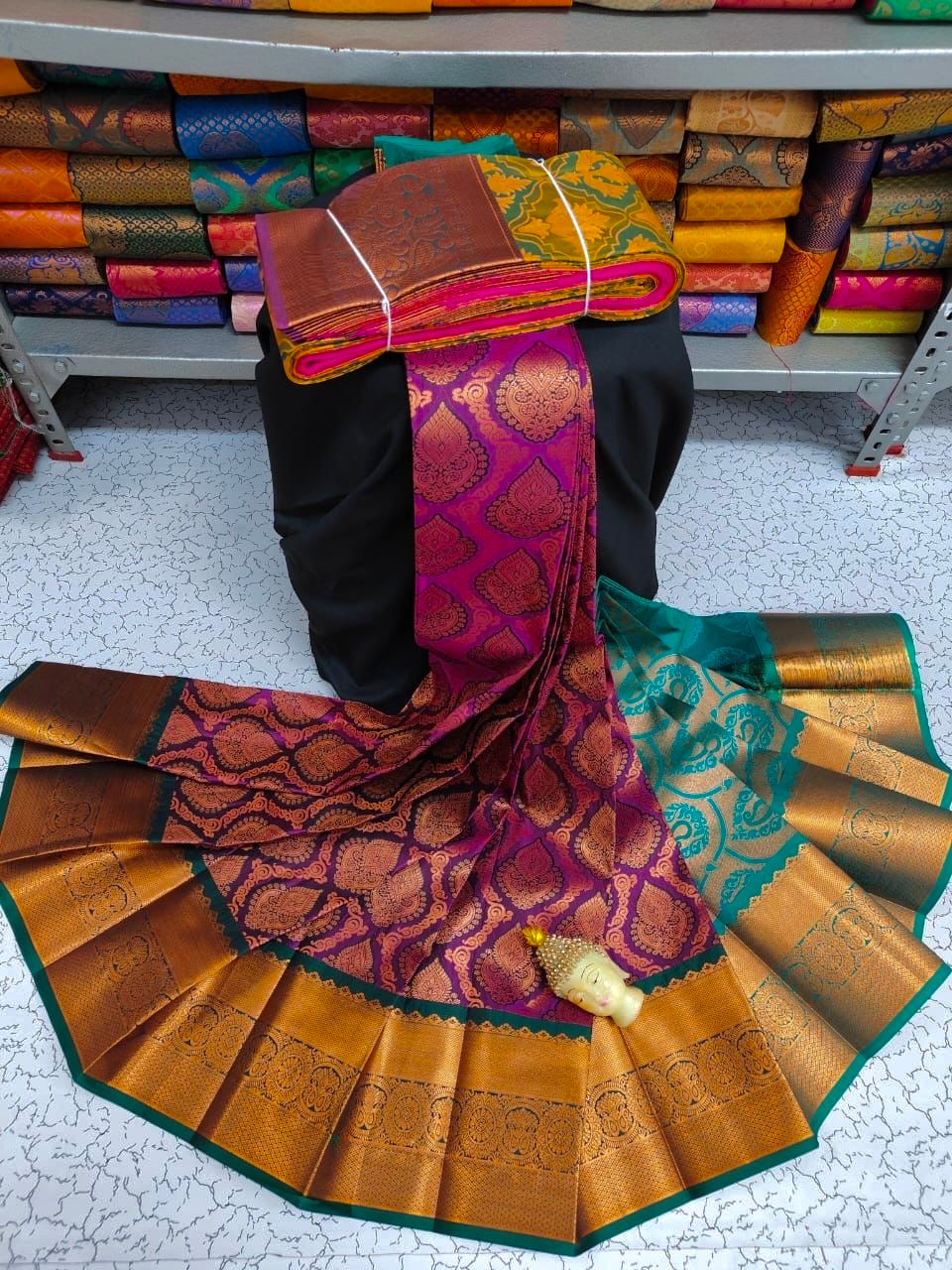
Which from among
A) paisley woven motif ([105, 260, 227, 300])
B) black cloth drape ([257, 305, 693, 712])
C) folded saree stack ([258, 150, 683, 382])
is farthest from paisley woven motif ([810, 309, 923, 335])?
paisley woven motif ([105, 260, 227, 300])

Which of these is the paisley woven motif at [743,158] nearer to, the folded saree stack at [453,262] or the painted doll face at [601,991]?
the folded saree stack at [453,262]

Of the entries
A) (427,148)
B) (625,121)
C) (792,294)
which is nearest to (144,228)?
(427,148)

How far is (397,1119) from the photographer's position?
46.3 inches

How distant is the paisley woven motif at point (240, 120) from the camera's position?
4.76 feet

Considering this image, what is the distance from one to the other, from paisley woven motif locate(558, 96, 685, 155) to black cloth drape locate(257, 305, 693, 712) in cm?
38

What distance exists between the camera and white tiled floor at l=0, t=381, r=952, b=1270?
1145 mm

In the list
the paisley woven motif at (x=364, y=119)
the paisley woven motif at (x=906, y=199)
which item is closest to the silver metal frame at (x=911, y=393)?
the paisley woven motif at (x=906, y=199)

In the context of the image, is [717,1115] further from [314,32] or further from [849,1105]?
[314,32]

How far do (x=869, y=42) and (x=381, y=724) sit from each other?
1258mm

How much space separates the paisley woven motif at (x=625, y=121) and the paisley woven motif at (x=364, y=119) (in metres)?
0.23

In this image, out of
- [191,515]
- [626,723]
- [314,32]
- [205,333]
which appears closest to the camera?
[314,32]

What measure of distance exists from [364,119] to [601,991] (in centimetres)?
137

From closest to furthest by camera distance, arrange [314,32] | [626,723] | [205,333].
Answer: [314,32] < [626,723] < [205,333]

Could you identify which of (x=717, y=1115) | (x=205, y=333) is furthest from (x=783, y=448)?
(x=717, y=1115)
